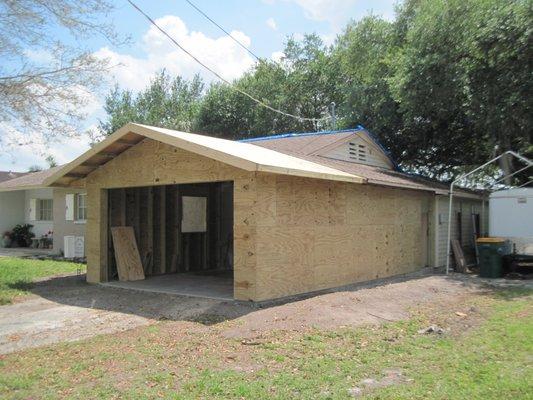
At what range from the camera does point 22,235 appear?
25.2 metres

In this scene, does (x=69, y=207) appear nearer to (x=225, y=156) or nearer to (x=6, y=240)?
(x=6, y=240)

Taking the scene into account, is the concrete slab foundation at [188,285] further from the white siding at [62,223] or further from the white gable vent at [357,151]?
the white siding at [62,223]

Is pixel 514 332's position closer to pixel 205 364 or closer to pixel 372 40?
pixel 205 364

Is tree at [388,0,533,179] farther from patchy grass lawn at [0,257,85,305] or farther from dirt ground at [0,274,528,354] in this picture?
patchy grass lawn at [0,257,85,305]

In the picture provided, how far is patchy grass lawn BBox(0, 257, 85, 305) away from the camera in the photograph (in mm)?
11986

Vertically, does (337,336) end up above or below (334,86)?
below

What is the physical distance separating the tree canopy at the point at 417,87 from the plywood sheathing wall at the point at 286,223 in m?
5.51

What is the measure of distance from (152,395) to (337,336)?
3104 mm

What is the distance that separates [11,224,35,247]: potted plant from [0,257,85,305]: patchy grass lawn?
6.28 m

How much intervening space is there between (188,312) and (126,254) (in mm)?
4693

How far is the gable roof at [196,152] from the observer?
9.41m

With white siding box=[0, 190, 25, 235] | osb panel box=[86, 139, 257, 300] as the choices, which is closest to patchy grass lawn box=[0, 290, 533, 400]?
osb panel box=[86, 139, 257, 300]

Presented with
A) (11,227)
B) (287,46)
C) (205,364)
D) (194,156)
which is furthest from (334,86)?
(205,364)

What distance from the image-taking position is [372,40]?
2562cm
